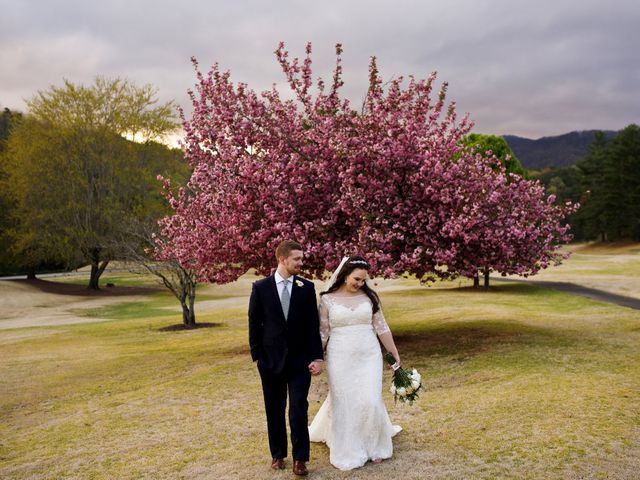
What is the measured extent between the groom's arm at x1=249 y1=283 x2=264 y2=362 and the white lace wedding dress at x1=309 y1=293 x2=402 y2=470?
2.60 ft

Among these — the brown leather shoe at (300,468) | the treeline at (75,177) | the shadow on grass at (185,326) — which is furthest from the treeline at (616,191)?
the brown leather shoe at (300,468)

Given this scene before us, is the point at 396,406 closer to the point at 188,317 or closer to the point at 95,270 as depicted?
the point at 188,317

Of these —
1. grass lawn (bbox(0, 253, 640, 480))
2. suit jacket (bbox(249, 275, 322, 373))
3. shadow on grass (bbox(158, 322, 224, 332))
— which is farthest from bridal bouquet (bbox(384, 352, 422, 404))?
shadow on grass (bbox(158, 322, 224, 332))

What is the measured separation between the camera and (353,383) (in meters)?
6.96

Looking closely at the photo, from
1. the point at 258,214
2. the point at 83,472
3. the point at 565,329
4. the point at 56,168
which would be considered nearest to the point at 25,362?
the point at 258,214

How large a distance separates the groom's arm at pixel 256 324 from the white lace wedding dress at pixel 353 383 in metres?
0.79

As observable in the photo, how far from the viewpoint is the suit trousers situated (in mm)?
6582

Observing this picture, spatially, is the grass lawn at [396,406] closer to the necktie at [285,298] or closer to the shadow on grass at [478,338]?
the shadow on grass at [478,338]

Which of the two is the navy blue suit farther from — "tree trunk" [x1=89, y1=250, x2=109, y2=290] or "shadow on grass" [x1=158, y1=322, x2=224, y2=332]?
"tree trunk" [x1=89, y1=250, x2=109, y2=290]

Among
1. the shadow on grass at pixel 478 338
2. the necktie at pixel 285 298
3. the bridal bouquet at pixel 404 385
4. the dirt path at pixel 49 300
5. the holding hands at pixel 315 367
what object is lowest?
the shadow on grass at pixel 478 338

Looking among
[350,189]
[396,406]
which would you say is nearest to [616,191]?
[350,189]

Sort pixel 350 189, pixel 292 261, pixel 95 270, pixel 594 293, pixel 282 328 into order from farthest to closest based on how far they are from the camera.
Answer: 1. pixel 95 270
2. pixel 594 293
3. pixel 350 189
4. pixel 282 328
5. pixel 292 261

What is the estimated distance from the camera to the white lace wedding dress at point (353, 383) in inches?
272

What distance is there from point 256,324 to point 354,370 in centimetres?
124
